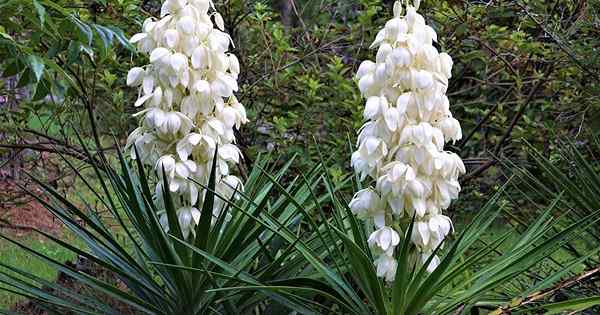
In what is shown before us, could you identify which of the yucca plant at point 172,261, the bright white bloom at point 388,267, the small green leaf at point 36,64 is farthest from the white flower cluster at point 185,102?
the bright white bloom at point 388,267

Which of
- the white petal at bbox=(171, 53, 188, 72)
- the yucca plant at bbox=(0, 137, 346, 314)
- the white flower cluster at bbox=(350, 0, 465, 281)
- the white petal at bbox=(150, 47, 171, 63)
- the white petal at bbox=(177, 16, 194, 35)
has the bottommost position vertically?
the yucca plant at bbox=(0, 137, 346, 314)

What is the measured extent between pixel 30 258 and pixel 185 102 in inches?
145

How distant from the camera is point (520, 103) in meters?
4.64

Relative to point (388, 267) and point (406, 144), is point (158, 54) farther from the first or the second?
point (388, 267)

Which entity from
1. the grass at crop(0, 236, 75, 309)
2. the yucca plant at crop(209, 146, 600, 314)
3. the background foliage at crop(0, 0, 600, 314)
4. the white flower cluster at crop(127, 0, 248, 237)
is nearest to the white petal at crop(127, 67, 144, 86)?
the white flower cluster at crop(127, 0, 248, 237)

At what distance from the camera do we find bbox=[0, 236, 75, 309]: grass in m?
5.23

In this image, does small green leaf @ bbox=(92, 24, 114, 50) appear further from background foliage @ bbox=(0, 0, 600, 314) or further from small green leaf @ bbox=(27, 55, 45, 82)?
background foliage @ bbox=(0, 0, 600, 314)

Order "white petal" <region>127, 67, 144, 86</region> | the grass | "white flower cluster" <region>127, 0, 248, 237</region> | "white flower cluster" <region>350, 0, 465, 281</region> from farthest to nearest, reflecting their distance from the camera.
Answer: the grass
"white petal" <region>127, 67, 144, 86</region>
"white flower cluster" <region>127, 0, 248, 237</region>
"white flower cluster" <region>350, 0, 465, 281</region>

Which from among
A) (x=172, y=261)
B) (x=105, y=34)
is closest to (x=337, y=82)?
(x=105, y=34)

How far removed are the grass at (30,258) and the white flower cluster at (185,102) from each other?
9.05ft

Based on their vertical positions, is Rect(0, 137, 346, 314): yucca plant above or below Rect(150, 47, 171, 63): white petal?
below

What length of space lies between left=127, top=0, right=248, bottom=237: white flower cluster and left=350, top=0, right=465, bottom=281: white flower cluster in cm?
50

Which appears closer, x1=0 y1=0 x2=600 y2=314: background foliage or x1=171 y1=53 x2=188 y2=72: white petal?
x1=171 y1=53 x2=188 y2=72: white petal

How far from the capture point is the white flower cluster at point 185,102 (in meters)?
2.63
